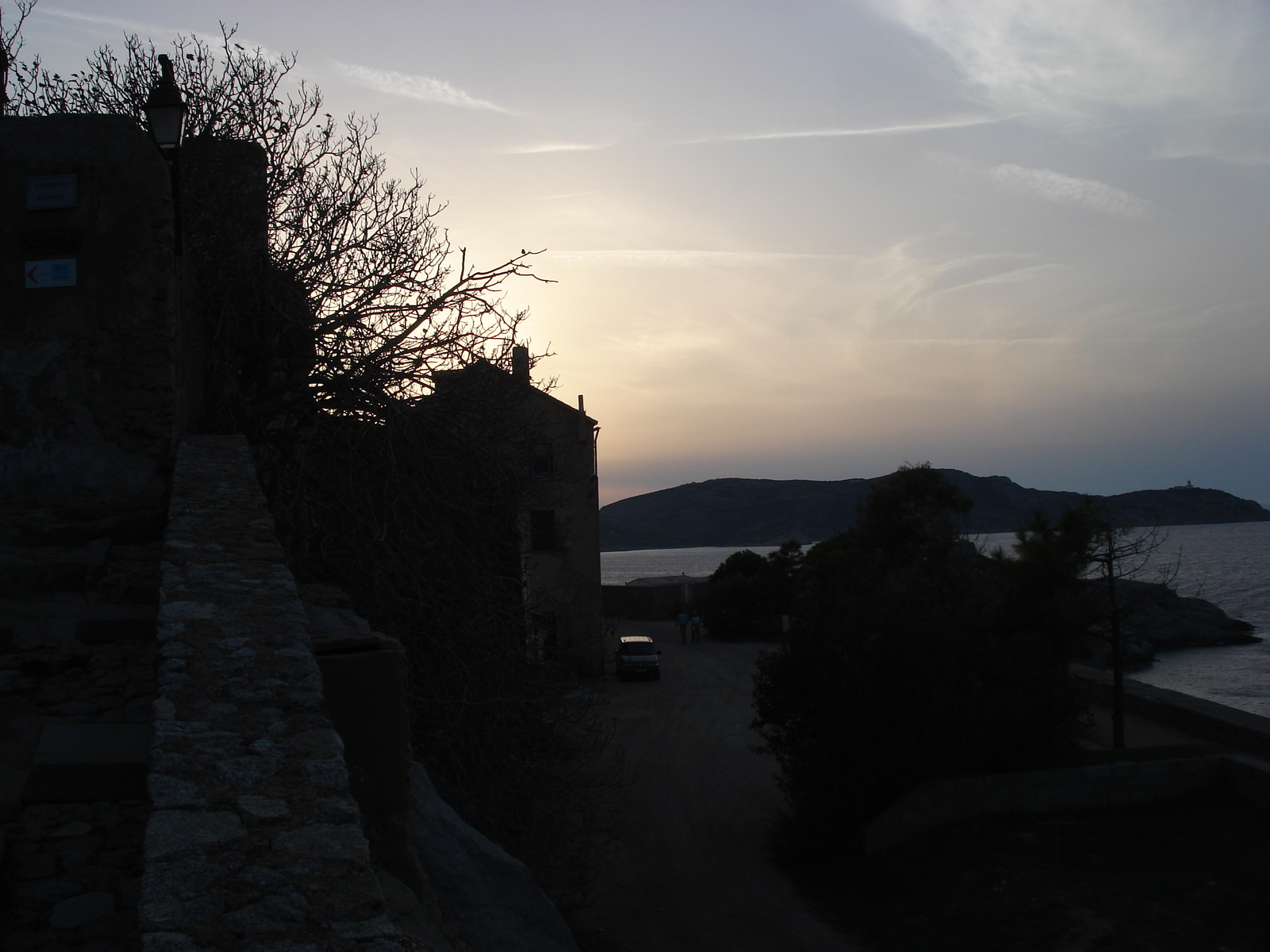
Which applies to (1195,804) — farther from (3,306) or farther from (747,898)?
(3,306)

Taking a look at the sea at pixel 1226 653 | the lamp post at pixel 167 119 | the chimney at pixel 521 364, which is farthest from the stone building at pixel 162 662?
the sea at pixel 1226 653

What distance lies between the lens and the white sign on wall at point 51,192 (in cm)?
695

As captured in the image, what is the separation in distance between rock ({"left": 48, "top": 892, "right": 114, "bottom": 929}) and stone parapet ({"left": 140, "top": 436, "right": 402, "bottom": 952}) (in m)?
0.49

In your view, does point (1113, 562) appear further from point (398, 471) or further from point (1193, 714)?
point (398, 471)

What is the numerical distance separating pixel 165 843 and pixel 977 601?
2575cm

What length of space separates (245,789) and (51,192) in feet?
19.7

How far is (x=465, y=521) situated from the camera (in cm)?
1140

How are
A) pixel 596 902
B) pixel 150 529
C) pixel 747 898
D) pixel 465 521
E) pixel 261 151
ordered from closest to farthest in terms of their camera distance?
pixel 150 529 < pixel 465 521 < pixel 261 151 < pixel 596 902 < pixel 747 898

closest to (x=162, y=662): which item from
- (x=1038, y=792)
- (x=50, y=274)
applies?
(x=50, y=274)

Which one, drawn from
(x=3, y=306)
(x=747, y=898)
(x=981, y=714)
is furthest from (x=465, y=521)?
(x=981, y=714)

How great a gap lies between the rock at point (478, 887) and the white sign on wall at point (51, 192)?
16.0ft

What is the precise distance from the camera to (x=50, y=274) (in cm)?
679

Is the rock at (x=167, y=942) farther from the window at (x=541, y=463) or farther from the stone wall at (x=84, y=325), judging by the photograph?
the window at (x=541, y=463)

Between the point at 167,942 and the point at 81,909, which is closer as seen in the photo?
the point at 167,942
